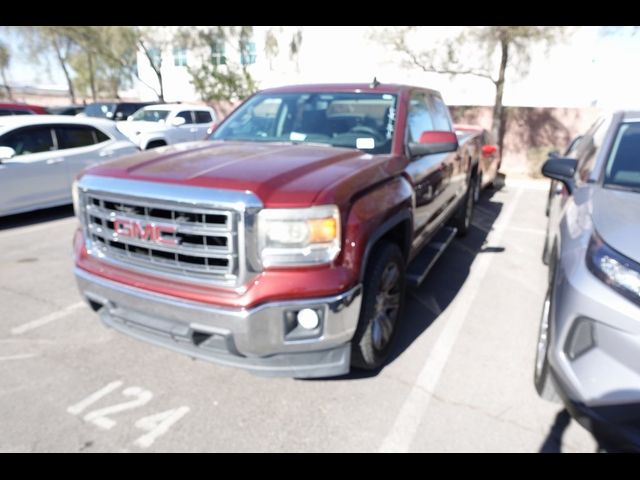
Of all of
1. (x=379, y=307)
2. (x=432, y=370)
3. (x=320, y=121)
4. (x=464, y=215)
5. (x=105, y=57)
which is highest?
A: (x=105, y=57)

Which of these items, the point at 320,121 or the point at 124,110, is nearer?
the point at 320,121

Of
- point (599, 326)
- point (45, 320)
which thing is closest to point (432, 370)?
point (599, 326)

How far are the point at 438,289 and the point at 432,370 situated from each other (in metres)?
1.53

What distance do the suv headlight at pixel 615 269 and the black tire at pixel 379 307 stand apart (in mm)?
1113

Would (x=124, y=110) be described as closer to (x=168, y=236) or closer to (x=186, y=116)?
(x=186, y=116)

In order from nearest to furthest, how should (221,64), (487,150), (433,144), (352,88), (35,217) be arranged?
(433,144), (352,88), (35,217), (487,150), (221,64)

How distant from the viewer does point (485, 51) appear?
13156mm

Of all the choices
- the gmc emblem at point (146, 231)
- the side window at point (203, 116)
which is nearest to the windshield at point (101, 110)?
the side window at point (203, 116)

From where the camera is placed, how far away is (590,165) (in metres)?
3.48

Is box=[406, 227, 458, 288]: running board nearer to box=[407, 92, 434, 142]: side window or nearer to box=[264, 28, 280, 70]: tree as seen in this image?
box=[407, 92, 434, 142]: side window
